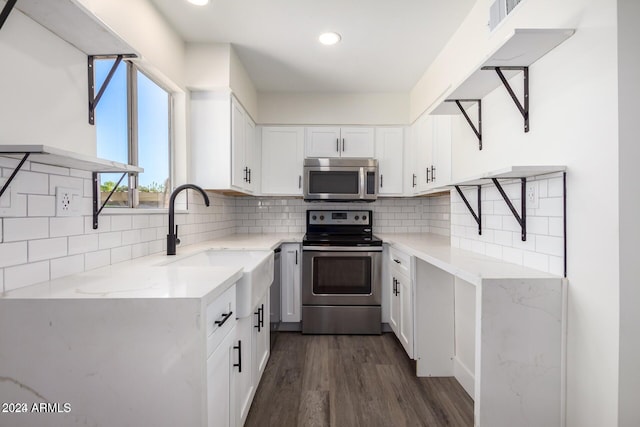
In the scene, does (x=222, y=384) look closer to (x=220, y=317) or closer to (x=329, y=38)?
(x=220, y=317)

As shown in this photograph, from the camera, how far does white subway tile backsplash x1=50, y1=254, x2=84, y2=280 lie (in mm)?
1200

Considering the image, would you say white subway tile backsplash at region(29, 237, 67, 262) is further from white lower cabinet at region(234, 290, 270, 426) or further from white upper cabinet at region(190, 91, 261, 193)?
white upper cabinet at region(190, 91, 261, 193)

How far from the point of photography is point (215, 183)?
246 centimetres

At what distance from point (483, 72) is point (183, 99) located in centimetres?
203

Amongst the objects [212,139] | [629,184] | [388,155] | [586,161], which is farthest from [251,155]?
[629,184]

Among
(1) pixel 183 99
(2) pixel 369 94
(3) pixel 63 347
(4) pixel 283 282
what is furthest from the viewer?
(2) pixel 369 94

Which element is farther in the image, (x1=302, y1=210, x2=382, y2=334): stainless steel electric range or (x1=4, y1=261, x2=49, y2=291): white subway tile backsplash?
(x1=302, y1=210, x2=382, y2=334): stainless steel electric range

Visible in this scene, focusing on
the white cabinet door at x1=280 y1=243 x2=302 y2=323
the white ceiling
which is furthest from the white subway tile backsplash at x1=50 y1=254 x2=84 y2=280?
the white cabinet door at x1=280 y1=243 x2=302 y2=323

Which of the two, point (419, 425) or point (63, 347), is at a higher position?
point (63, 347)

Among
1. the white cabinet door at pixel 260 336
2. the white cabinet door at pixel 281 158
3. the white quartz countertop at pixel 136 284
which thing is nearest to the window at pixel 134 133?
the white quartz countertop at pixel 136 284

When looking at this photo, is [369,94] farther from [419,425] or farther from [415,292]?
[419,425]

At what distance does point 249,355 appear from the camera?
1.73 metres

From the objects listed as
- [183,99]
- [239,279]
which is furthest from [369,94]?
[239,279]

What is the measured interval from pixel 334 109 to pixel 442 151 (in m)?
1.31
